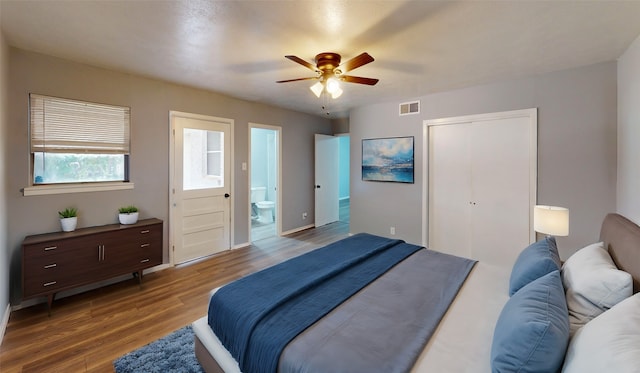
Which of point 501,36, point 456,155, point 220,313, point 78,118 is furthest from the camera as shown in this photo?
point 456,155

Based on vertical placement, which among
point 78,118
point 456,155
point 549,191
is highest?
point 78,118

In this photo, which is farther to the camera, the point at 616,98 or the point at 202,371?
the point at 616,98

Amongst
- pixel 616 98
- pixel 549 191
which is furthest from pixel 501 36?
pixel 549 191

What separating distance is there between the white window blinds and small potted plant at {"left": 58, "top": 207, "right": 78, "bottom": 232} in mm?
639

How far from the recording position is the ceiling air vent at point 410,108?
4.32 meters

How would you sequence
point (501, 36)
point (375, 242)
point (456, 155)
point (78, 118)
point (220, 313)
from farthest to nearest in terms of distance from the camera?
1. point (456, 155)
2. point (78, 118)
3. point (375, 242)
4. point (501, 36)
5. point (220, 313)

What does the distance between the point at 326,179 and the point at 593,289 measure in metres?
5.15

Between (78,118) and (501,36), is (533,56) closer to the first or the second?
(501,36)

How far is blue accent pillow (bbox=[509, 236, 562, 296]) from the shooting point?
1579mm

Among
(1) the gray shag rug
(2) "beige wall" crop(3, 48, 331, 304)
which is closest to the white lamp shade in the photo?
(1) the gray shag rug

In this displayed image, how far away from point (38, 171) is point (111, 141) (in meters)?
0.70

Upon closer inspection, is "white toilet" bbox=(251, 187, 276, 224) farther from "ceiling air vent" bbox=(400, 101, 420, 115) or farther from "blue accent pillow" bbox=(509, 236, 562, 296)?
"blue accent pillow" bbox=(509, 236, 562, 296)

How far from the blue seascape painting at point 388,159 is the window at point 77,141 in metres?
3.61

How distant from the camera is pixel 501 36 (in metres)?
2.35
